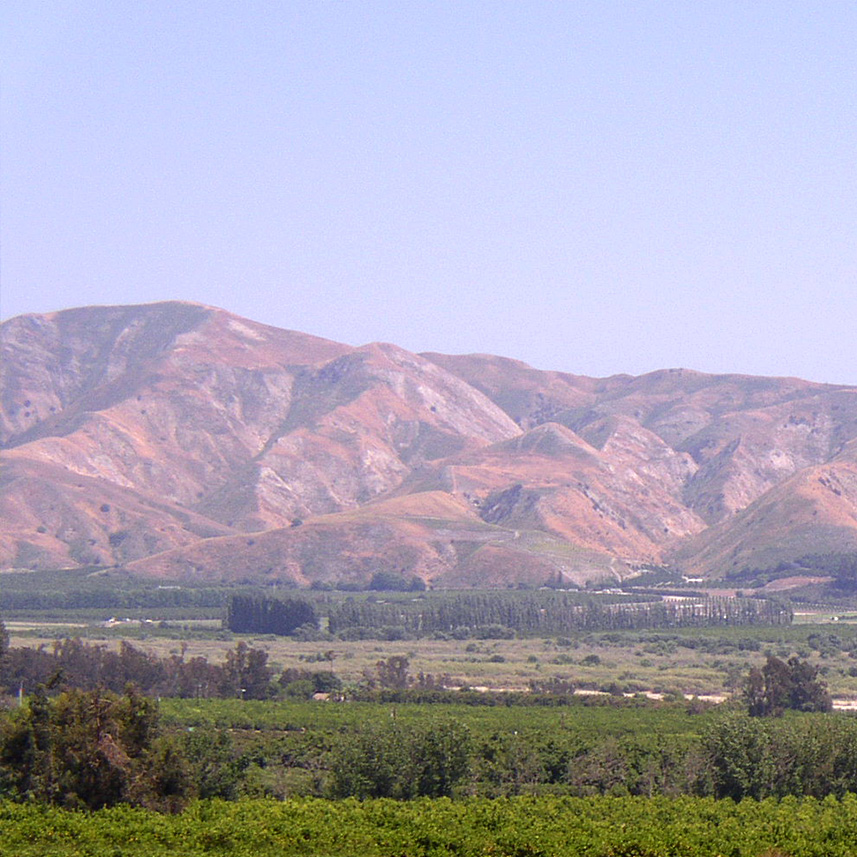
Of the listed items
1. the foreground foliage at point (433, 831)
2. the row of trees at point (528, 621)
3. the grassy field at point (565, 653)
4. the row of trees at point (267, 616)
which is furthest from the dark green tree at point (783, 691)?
the row of trees at point (267, 616)

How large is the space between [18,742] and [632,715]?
5091cm

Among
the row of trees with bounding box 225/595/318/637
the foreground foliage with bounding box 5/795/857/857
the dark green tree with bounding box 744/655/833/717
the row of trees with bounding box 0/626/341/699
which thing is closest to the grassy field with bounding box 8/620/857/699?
the row of trees with bounding box 225/595/318/637

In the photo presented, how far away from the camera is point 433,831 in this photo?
5562 centimetres

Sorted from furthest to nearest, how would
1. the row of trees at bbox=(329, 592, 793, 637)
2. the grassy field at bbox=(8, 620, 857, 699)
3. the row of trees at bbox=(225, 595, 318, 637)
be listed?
the row of trees at bbox=(329, 592, 793, 637) < the row of trees at bbox=(225, 595, 318, 637) < the grassy field at bbox=(8, 620, 857, 699)

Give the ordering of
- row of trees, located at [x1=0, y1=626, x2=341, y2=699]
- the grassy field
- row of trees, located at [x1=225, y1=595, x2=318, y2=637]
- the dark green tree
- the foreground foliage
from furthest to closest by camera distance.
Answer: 1. row of trees, located at [x1=225, y1=595, x2=318, y2=637]
2. the grassy field
3. row of trees, located at [x1=0, y1=626, x2=341, y2=699]
4. the dark green tree
5. the foreground foliage

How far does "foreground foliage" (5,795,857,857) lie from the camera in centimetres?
5272

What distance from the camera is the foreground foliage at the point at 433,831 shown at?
173 feet

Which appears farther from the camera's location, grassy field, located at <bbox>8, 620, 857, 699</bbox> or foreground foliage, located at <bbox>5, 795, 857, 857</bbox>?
grassy field, located at <bbox>8, 620, 857, 699</bbox>

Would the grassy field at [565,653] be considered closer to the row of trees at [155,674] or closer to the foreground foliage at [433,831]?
the row of trees at [155,674]

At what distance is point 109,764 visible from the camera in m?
63.9

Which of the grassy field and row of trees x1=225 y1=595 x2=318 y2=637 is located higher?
row of trees x1=225 y1=595 x2=318 y2=637

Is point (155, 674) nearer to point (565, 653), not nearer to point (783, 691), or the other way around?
point (783, 691)

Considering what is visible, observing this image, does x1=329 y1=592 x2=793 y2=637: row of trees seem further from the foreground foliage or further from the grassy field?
the foreground foliage

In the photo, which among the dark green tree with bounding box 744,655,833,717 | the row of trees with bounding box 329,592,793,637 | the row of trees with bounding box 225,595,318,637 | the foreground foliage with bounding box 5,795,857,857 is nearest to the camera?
the foreground foliage with bounding box 5,795,857,857
